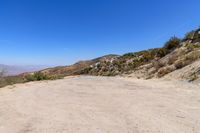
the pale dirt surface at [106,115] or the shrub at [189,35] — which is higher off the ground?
the shrub at [189,35]

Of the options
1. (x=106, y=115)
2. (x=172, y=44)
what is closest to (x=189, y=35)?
(x=172, y=44)

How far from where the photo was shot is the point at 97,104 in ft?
Answer: 26.8

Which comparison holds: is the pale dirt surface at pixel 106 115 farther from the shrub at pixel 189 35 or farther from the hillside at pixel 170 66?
the shrub at pixel 189 35

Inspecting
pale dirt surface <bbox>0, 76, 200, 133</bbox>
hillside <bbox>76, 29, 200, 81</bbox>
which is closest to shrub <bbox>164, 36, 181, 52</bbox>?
hillside <bbox>76, 29, 200, 81</bbox>

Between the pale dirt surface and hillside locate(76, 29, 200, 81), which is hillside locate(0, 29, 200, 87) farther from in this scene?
the pale dirt surface

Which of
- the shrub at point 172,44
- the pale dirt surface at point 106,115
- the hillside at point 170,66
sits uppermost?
the shrub at point 172,44

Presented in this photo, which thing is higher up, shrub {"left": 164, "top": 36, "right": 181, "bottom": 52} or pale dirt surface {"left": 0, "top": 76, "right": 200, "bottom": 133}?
shrub {"left": 164, "top": 36, "right": 181, "bottom": 52}

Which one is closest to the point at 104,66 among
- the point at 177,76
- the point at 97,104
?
the point at 177,76

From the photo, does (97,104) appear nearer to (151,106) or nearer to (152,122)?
(151,106)

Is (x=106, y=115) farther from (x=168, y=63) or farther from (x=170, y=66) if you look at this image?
(x=168, y=63)

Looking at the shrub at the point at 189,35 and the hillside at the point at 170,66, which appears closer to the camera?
the hillside at the point at 170,66

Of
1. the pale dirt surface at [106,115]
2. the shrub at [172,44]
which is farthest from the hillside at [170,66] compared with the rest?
the pale dirt surface at [106,115]

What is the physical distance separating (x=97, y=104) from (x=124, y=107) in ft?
3.66

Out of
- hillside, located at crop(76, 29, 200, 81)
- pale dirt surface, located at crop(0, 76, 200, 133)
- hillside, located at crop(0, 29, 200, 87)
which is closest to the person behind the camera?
pale dirt surface, located at crop(0, 76, 200, 133)
